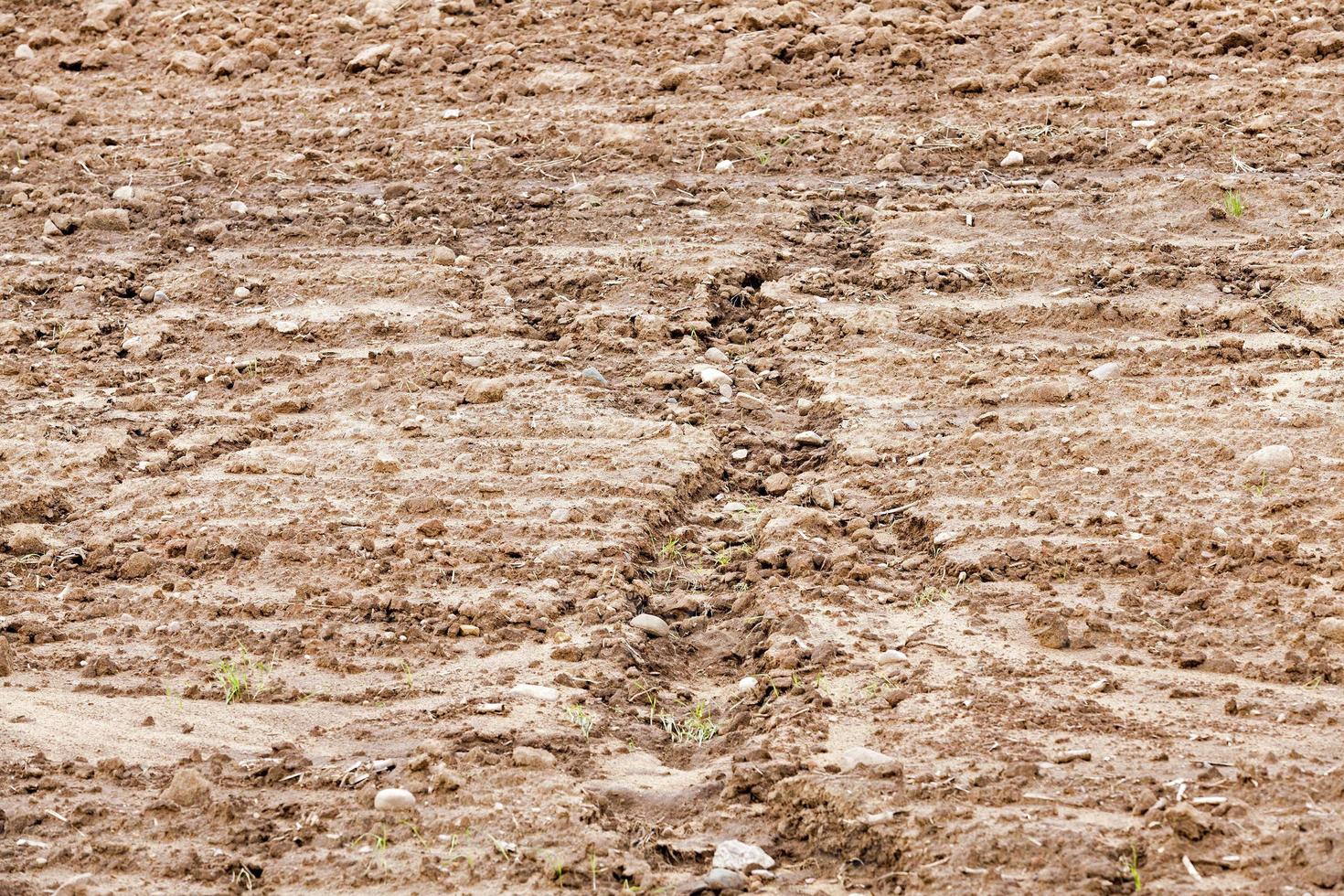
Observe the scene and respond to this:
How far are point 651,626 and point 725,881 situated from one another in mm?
1087

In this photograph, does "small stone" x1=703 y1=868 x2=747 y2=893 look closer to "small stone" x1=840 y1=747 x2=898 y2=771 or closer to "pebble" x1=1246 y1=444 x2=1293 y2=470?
"small stone" x1=840 y1=747 x2=898 y2=771

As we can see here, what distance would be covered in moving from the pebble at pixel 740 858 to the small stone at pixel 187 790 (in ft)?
3.72

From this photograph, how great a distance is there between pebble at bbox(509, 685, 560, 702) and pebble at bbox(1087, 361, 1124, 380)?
7.22ft

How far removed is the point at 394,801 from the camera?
322 centimetres

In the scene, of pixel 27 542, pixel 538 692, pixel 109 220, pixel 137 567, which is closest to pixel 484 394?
pixel 137 567

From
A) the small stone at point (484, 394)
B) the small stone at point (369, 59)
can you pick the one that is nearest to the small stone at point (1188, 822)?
the small stone at point (484, 394)

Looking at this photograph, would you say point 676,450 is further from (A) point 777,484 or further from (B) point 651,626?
(B) point 651,626

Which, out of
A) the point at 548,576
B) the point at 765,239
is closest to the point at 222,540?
the point at 548,576

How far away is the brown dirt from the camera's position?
318 cm

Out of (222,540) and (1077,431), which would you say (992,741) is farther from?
(222,540)

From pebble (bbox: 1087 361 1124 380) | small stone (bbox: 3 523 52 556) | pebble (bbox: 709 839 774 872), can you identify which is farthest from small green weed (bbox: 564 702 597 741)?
pebble (bbox: 1087 361 1124 380)

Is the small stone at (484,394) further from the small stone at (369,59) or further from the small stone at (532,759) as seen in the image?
the small stone at (369,59)

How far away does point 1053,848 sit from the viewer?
290 cm

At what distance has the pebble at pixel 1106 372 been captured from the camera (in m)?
4.84
